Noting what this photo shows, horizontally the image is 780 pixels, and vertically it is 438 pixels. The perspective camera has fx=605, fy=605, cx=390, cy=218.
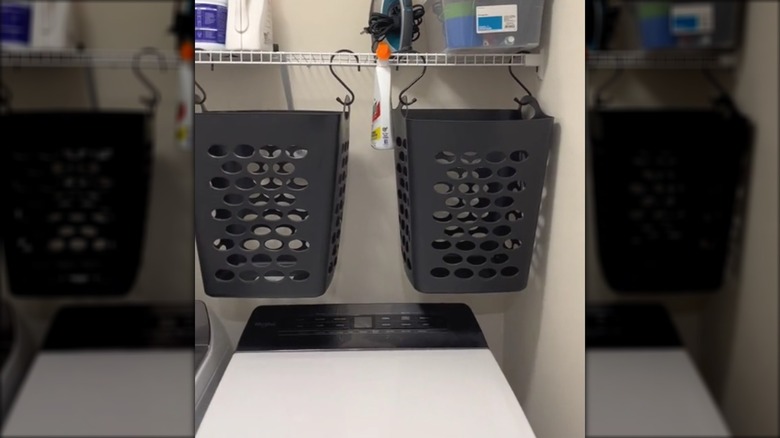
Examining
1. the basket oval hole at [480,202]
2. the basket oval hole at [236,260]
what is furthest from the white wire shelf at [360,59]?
the basket oval hole at [236,260]

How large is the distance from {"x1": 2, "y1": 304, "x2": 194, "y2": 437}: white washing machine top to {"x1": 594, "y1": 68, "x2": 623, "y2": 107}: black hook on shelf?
0.24 metres

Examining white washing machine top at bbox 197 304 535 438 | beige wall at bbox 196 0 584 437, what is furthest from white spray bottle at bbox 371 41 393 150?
white washing machine top at bbox 197 304 535 438

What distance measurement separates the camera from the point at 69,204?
0.32 m

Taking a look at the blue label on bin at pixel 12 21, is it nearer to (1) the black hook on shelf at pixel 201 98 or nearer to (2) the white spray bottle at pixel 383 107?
(2) the white spray bottle at pixel 383 107

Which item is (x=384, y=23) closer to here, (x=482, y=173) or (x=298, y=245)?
(x=482, y=173)

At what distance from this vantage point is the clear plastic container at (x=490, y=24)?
1.33 meters

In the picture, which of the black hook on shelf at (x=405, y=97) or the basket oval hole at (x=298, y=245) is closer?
the basket oval hole at (x=298, y=245)

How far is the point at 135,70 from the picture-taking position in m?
0.28

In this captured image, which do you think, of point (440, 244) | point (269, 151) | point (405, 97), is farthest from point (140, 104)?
point (405, 97)

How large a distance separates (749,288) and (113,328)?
0.88ft

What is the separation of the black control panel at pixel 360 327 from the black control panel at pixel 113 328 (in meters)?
1.18

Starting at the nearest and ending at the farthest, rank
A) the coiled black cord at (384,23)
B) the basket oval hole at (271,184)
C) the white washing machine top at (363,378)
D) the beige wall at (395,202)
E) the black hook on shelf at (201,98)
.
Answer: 1. the white washing machine top at (363,378)
2. the beige wall at (395,202)
3. the basket oval hole at (271,184)
4. the coiled black cord at (384,23)
5. the black hook on shelf at (201,98)

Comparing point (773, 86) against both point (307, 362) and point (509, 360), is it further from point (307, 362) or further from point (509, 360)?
point (509, 360)

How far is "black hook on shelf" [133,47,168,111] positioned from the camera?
11.1 inches
